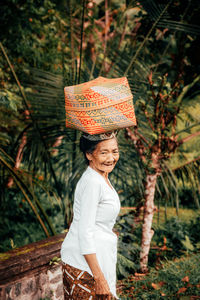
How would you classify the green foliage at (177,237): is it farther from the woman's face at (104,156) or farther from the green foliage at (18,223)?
the woman's face at (104,156)

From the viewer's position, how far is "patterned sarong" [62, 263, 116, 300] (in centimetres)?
138

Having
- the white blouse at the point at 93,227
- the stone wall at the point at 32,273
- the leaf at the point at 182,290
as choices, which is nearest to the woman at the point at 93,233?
the white blouse at the point at 93,227

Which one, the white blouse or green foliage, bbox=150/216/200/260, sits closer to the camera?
the white blouse

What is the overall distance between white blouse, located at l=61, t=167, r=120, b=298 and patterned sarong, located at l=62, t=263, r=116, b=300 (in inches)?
1.3

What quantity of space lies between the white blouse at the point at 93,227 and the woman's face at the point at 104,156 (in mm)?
43

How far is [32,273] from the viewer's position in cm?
204

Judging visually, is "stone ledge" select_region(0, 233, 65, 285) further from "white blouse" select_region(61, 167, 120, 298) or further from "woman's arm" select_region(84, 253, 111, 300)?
"woman's arm" select_region(84, 253, 111, 300)

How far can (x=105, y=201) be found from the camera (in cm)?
140

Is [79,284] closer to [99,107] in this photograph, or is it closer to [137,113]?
[99,107]

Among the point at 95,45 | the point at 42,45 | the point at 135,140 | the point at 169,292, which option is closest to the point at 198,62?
the point at 135,140

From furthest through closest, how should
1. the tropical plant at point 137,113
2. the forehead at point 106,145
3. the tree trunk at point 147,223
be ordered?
the tree trunk at point 147,223, the tropical plant at point 137,113, the forehead at point 106,145

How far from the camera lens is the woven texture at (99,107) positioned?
4.44ft

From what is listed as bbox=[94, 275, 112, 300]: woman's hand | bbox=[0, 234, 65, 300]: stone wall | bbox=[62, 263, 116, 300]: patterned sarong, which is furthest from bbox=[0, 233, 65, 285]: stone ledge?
bbox=[94, 275, 112, 300]: woman's hand

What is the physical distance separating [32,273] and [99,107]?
4.83 ft
